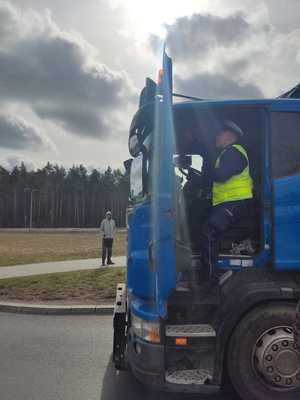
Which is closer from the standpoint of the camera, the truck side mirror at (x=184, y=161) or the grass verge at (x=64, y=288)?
the truck side mirror at (x=184, y=161)

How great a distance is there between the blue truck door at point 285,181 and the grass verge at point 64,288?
527 centimetres

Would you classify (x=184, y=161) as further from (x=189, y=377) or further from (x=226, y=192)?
(x=189, y=377)

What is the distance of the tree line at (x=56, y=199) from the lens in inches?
3698

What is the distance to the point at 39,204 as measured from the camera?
311 ft

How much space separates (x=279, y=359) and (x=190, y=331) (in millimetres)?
793

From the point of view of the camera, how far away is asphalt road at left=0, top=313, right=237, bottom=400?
14.0 feet

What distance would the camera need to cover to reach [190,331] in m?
3.62

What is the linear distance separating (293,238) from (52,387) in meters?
2.83

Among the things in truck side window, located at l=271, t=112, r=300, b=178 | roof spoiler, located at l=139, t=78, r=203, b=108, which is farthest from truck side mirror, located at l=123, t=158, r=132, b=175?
truck side window, located at l=271, t=112, r=300, b=178

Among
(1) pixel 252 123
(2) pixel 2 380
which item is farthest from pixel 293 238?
(2) pixel 2 380

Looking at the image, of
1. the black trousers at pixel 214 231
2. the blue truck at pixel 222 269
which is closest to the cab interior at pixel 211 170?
the blue truck at pixel 222 269

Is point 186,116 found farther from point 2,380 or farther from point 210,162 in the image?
point 2,380

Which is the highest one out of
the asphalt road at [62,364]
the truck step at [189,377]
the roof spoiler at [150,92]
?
the roof spoiler at [150,92]

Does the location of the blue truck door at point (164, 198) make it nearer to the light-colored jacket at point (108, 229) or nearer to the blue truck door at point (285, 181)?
the blue truck door at point (285, 181)
